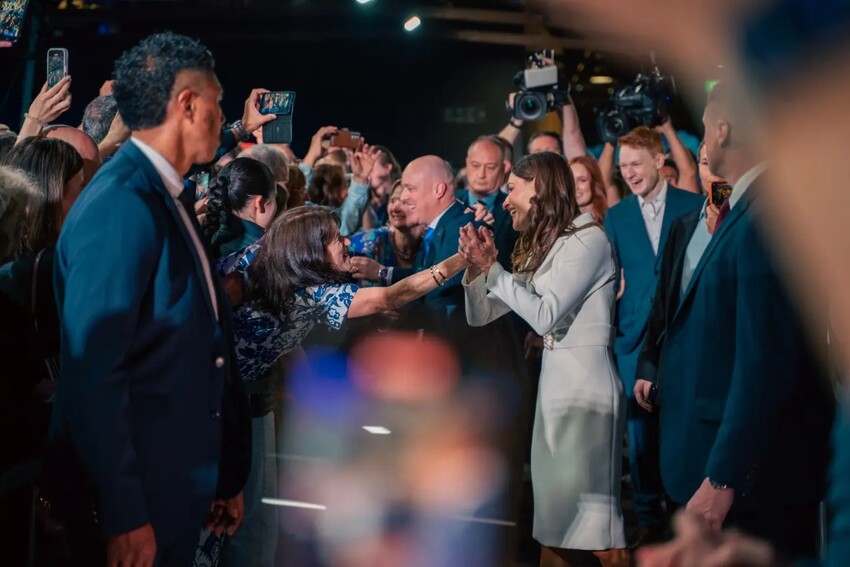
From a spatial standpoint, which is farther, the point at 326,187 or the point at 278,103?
Result: the point at 326,187

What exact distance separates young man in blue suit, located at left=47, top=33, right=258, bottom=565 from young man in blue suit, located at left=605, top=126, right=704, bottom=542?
2692 mm

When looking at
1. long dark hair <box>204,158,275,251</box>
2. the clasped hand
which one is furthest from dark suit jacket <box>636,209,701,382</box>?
long dark hair <box>204,158,275,251</box>

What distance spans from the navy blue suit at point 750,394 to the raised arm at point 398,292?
0.92 m

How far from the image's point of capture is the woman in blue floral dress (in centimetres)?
277

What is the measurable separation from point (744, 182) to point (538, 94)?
3.96 m

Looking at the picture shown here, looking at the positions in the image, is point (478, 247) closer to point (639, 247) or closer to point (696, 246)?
point (696, 246)

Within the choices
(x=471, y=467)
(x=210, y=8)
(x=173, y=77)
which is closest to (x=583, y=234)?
(x=471, y=467)

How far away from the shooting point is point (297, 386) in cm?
414

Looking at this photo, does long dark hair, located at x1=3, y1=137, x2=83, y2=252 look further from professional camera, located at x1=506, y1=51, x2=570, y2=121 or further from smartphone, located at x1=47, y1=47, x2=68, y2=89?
professional camera, located at x1=506, y1=51, x2=570, y2=121

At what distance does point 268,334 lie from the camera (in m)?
2.78

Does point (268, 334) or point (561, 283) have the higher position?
point (561, 283)

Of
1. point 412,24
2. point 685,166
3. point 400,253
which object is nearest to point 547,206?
point 400,253

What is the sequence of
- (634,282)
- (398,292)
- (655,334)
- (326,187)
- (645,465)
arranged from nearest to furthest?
(398,292)
(655,334)
(645,465)
(634,282)
(326,187)

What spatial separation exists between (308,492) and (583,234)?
2115 millimetres
